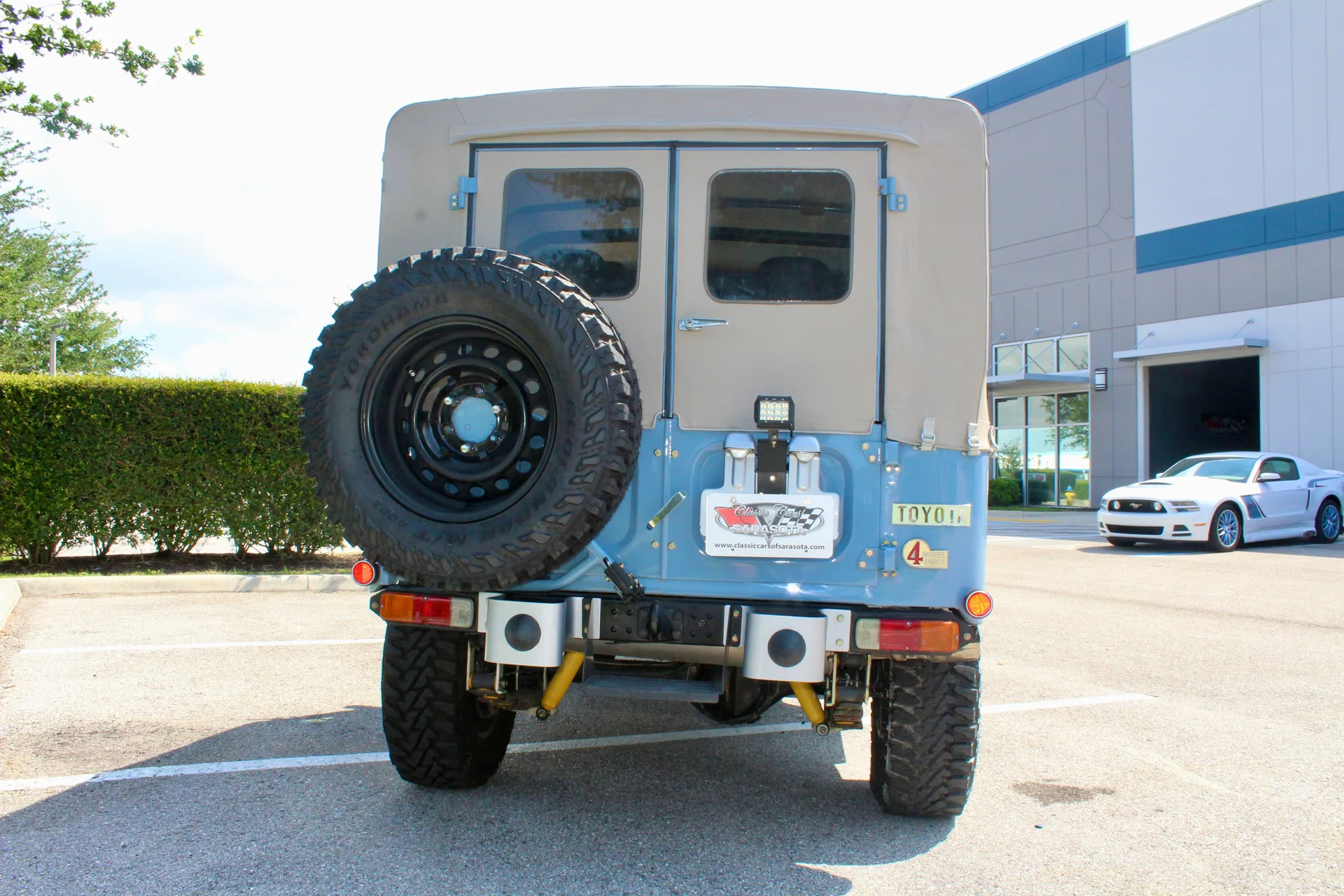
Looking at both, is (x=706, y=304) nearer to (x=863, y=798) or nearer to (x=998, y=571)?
(x=863, y=798)

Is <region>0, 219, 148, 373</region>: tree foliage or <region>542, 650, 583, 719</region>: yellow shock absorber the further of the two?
<region>0, 219, 148, 373</region>: tree foliage

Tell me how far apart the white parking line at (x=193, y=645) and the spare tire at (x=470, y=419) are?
13.2 feet

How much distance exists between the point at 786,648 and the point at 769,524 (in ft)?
1.45

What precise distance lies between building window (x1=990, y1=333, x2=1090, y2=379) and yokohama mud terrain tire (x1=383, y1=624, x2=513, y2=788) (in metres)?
24.8

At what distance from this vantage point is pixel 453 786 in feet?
12.7

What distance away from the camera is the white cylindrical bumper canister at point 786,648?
320 centimetres

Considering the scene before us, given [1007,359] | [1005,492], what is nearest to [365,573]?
[1005,492]

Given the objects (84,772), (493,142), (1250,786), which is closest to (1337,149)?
(1250,786)

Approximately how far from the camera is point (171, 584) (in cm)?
906

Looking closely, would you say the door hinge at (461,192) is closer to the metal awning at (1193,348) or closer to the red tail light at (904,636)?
the red tail light at (904,636)

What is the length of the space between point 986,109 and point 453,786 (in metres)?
31.3

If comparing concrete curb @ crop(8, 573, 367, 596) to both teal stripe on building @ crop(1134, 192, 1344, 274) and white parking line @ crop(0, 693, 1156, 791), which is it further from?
teal stripe on building @ crop(1134, 192, 1344, 274)

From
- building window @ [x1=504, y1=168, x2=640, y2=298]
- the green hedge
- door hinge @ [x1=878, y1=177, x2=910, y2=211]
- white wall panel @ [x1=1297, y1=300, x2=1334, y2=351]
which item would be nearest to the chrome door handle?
building window @ [x1=504, y1=168, x2=640, y2=298]

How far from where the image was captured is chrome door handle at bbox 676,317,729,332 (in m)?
3.56
